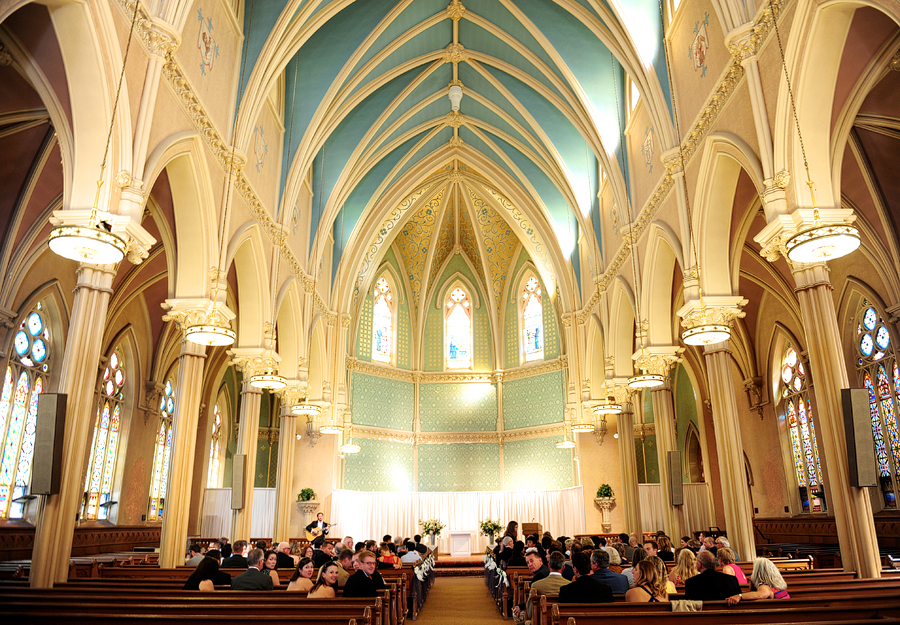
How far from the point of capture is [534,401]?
27172 millimetres

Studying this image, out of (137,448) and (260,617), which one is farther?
(137,448)

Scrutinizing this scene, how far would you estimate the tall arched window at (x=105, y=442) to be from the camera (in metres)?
19.5

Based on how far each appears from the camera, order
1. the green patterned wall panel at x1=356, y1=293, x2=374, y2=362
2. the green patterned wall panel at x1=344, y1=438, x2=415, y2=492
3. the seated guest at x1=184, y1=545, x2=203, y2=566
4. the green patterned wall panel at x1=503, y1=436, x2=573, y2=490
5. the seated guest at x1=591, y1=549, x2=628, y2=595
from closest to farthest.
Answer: the seated guest at x1=591, y1=549, x2=628, y2=595 < the seated guest at x1=184, y1=545, x2=203, y2=566 < the green patterned wall panel at x1=344, y1=438, x2=415, y2=492 < the green patterned wall panel at x1=503, y1=436, x2=573, y2=490 < the green patterned wall panel at x1=356, y1=293, x2=374, y2=362

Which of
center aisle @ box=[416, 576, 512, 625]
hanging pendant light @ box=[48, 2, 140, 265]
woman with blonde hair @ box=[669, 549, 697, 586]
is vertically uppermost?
hanging pendant light @ box=[48, 2, 140, 265]

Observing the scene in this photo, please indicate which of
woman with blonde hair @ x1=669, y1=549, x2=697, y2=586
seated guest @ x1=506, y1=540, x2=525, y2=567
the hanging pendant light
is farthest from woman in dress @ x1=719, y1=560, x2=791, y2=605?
the hanging pendant light

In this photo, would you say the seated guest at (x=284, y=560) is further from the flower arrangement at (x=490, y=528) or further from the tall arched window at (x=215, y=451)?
the tall arched window at (x=215, y=451)

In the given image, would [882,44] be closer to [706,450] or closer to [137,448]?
[706,450]

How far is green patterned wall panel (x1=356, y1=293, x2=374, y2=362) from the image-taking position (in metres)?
27.1

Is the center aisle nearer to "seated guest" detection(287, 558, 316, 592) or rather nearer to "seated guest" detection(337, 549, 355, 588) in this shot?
"seated guest" detection(337, 549, 355, 588)

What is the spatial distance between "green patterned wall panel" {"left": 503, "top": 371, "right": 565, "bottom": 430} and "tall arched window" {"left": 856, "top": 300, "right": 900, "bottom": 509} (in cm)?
1114

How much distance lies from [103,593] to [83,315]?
372 cm

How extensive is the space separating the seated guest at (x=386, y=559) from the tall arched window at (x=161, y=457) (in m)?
Result: 12.8

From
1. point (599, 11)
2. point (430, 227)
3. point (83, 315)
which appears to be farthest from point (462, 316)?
point (83, 315)

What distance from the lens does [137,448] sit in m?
21.6
